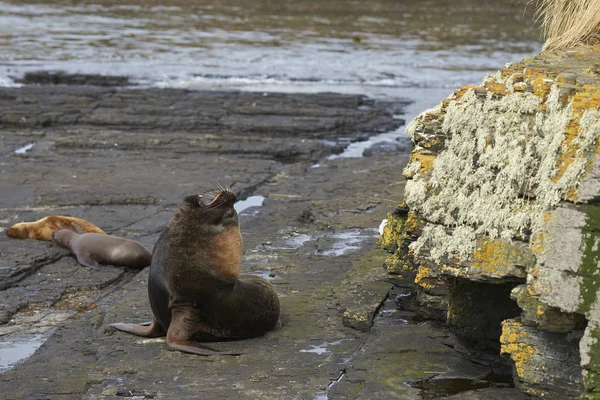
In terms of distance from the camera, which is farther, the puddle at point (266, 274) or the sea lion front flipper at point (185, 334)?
the puddle at point (266, 274)

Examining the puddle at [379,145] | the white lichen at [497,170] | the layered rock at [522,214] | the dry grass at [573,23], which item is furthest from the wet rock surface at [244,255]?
the dry grass at [573,23]

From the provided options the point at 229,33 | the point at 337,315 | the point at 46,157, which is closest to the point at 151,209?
the point at 46,157

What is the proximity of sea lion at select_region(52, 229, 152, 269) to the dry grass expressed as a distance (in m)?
4.05

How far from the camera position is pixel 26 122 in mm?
16625

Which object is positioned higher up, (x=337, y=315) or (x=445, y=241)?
(x=445, y=241)

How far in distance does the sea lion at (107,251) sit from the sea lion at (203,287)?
2437 mm

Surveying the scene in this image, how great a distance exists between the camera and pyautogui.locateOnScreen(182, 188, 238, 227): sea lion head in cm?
667

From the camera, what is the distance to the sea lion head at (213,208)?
6.67 metres

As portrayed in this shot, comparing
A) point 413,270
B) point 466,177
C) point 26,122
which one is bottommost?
point 26,122

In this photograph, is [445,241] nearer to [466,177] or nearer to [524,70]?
[466,177]

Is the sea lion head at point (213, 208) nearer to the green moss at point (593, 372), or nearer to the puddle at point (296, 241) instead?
the puddle at point (296, 241)

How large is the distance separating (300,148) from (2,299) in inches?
304

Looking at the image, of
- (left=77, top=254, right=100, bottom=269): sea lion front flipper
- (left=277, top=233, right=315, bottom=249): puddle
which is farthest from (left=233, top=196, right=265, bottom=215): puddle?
(left=77, top=254, right=100, bottom=269): sea lion front flipper

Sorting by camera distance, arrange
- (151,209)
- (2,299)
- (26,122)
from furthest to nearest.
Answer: (26,122) → (151,209) → (2,299)
